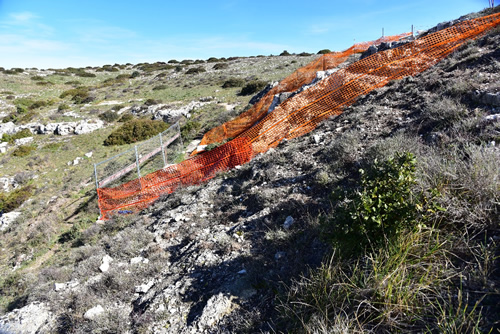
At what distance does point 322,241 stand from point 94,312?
10.5ft

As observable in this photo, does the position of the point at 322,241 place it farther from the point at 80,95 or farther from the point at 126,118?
the point at 80,95

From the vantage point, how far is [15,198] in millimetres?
11578

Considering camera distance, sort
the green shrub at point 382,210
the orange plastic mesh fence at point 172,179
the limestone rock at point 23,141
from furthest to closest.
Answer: the limestone rock at point 23,141 < the orange plastic mesh fence at point 172,179 < the green shrub at point 382,210

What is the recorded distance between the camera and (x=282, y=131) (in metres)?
8.79

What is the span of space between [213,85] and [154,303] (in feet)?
82.0

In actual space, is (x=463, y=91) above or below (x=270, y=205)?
above

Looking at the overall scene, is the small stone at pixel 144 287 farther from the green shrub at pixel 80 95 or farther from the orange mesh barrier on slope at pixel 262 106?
the green shrub at pixel 80 95

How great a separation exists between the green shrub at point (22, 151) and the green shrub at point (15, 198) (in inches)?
182

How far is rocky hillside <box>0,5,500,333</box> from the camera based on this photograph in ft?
6.95

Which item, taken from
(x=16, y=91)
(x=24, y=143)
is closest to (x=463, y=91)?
(x=24, y=143)

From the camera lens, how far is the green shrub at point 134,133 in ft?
52.9

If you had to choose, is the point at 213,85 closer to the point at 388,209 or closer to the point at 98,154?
the point at 98,154

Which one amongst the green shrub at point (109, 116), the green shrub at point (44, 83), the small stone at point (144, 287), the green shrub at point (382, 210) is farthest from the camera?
the green shrub at point (44, 83)

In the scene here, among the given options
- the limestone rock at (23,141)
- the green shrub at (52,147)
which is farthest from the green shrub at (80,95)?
the green shrub at (52,147)
